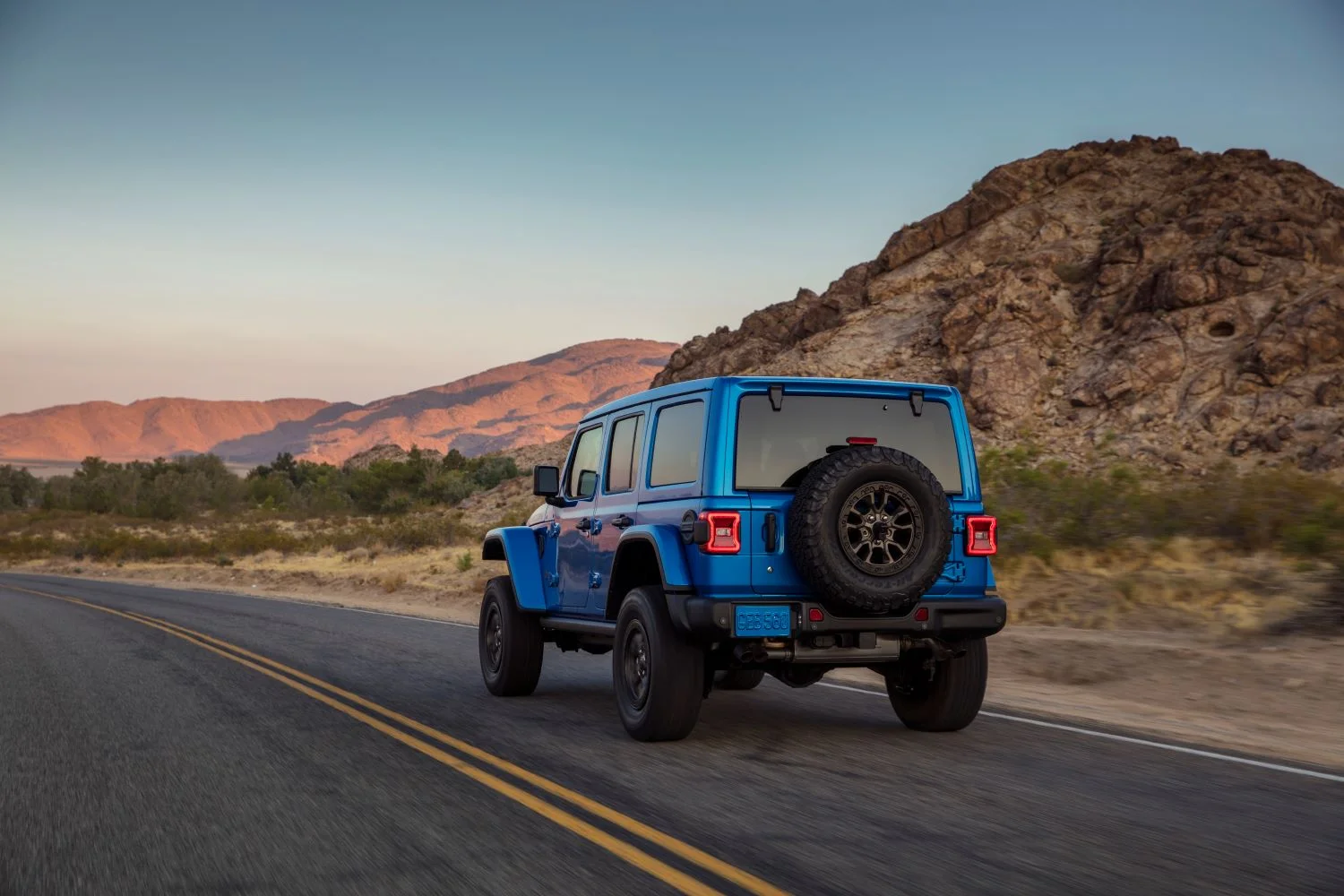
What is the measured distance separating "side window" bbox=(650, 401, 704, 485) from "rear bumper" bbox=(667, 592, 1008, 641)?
86 centimetres

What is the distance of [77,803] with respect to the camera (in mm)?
6250

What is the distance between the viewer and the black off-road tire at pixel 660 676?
25.3 feet

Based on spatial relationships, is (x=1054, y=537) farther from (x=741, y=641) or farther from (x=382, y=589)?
(x=382, y=589)

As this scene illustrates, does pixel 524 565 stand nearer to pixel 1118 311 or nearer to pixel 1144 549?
pixel 1144 549

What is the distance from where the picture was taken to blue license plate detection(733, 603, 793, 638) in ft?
24.1

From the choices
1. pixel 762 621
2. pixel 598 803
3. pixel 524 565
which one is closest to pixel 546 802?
pixel 598 803

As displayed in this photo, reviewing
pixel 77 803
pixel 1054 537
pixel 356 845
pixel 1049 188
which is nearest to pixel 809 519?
pixel 356 845

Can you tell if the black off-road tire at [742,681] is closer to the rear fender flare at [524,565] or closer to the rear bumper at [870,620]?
the rear fender flare at [524,565]

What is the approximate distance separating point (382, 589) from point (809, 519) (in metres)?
24.4

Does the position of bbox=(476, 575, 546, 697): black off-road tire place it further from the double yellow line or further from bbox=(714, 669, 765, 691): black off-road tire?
bbox=(714, 669, 765, 691): black off-road tire

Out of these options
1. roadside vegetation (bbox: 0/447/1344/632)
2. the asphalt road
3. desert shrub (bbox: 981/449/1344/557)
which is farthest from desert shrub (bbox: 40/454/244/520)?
the asphalt road

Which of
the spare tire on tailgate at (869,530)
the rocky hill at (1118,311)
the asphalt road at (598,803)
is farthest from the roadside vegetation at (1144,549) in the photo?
the rocky hill at (1118,311)

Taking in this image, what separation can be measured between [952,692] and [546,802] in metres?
3.34

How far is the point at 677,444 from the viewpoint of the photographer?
827 centimetres
